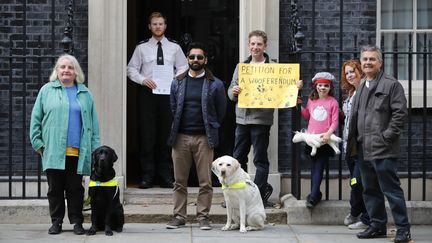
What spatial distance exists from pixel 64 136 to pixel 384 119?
3.00 meters

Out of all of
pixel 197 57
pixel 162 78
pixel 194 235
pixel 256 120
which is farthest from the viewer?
pixel 162 78

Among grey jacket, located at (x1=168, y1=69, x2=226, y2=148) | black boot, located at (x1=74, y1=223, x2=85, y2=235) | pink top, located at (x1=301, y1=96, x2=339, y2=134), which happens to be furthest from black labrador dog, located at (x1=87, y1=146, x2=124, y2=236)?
pink top, located at (x1=301, y1=96, x2=339, y2=134)

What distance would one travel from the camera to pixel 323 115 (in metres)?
10.2

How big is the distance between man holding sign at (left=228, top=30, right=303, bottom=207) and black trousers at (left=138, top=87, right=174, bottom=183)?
4.15ft

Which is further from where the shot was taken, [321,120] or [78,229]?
[321,120]

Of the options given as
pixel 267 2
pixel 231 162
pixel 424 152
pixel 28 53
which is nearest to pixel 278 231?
pixel 231 162

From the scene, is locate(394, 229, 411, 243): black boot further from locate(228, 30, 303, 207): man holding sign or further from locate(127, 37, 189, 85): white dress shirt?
locate(127, 37, 189, 85): white dress shirt

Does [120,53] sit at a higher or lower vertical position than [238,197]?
higher

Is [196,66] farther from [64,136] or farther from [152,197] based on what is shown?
[152,197]

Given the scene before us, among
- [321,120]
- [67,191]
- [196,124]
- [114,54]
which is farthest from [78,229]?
[321,120]

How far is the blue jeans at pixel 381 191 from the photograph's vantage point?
9.15 metres

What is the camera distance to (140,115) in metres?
11.5

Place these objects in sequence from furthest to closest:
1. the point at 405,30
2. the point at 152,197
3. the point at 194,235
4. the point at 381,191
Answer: the point at 405,30 < the point at 152,197 < the point at 194,235 < the point at 381,191

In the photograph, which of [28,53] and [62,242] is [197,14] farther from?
[62,242]
